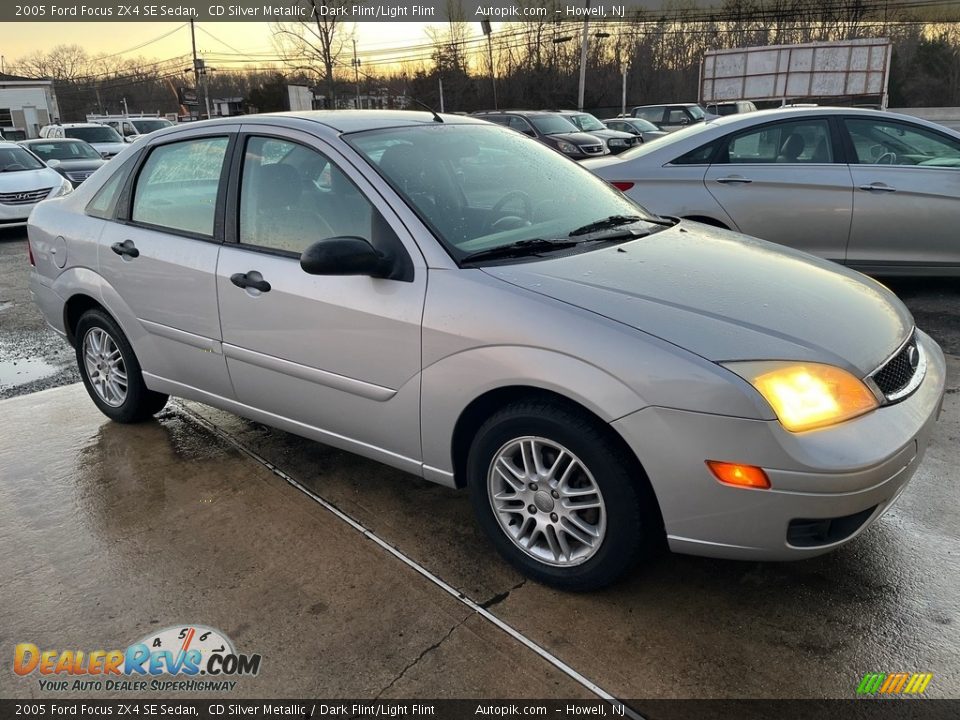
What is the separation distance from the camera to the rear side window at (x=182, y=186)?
11.6ft

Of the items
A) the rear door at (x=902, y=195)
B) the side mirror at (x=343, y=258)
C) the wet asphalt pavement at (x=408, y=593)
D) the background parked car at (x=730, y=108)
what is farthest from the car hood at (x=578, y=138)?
the side mirror at (x=343, y=258)

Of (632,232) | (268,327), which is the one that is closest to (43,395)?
(268,327)

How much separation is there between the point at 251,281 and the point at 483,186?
1.09 metres

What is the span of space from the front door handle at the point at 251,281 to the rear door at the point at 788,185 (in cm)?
411

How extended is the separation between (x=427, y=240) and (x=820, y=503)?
1596 millimetres

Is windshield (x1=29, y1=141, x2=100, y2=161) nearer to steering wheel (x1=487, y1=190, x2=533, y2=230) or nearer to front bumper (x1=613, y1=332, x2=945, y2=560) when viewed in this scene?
steering wheel (x1=487, y1=190, x2=533, y2=230)

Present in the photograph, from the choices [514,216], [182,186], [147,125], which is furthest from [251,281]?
[147,125]

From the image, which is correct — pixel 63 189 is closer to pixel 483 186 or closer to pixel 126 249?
pixel 126 249

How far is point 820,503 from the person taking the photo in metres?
2.17

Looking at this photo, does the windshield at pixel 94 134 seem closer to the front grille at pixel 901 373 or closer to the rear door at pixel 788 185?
the rear door at pixel 788 185

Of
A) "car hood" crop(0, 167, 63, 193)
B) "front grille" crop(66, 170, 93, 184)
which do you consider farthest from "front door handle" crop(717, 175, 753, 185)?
"front grille" crop(66, 170, 93, 184)

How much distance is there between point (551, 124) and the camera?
59.2 feet

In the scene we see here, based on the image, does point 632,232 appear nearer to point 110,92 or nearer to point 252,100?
point 252,100

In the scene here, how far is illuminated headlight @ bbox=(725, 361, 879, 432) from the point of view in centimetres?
217
